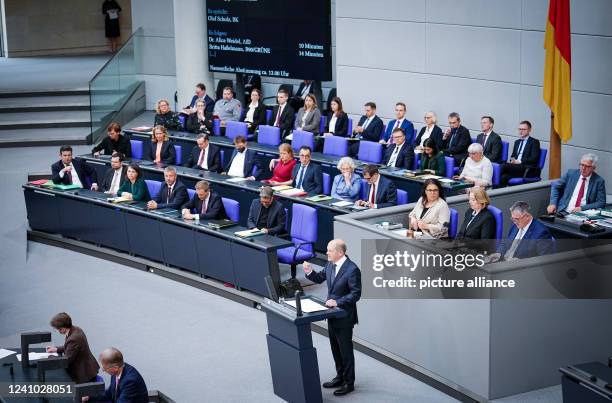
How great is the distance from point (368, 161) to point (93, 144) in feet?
24.0

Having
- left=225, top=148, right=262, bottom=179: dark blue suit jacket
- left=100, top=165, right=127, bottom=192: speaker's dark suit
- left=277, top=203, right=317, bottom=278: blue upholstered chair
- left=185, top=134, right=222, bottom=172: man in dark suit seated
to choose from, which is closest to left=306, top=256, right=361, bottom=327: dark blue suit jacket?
left=277, top=203, right=317, bottom=278: blue upholstered chair

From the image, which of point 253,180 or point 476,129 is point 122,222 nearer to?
point 253,180

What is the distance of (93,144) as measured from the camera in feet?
61.5

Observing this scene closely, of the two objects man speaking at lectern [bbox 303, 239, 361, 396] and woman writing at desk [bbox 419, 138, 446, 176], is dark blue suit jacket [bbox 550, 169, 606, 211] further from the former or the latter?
man speaking at lectern [bbox 303, 239, 361, 396]

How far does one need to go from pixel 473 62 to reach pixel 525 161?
239 centimetres

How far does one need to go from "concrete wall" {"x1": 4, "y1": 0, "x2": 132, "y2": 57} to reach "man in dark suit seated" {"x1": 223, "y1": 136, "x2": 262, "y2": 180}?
13.5 metres

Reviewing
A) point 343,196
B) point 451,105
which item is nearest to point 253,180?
point 343,196

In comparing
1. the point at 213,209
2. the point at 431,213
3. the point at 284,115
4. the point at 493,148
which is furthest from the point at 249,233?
the point at 284,115

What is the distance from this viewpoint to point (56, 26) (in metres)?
25.6

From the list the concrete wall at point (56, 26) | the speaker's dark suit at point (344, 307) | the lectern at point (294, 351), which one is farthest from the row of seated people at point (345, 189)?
the concrete wall at point (56, 26)

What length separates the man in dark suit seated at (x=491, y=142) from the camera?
13.2m

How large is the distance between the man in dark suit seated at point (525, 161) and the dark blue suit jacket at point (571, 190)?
81.5 inches

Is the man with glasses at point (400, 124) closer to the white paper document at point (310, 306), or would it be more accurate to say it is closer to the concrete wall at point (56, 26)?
the white paper document at point (310, 306)

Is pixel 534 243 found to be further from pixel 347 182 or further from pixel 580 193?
pixel 347 182
